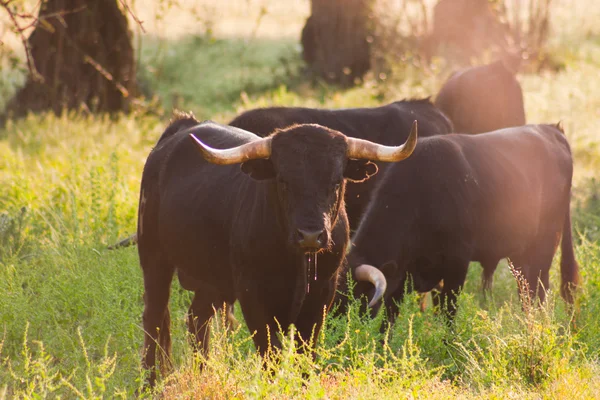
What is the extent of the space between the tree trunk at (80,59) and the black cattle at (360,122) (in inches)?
245

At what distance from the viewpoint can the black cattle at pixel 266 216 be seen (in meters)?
5.35

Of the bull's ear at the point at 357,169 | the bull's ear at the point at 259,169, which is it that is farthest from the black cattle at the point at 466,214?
the bull's ear at the point at 259,169

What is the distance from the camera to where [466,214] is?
7.53 meters

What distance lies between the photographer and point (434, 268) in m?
7.41

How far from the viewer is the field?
16.8 ft

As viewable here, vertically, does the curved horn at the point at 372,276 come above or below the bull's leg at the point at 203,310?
above

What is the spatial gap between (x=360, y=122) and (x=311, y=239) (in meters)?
4.47

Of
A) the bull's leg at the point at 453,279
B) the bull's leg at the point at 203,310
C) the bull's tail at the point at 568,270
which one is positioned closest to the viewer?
the bull's leg at the point at 203,310

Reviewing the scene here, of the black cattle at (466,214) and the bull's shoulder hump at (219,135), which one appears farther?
the black cattle at (466,214)

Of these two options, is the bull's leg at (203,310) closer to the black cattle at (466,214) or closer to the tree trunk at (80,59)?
the black cattle at (466,214)

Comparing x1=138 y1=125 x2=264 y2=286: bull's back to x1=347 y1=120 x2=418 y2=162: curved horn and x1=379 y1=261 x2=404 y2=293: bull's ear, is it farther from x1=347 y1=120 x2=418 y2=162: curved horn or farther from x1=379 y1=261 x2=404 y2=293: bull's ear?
x1=379 y1=261 x2=404 y2=293: bull's ear

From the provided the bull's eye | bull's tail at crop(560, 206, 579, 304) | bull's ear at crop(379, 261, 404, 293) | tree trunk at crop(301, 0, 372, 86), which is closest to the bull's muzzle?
the bull's eye

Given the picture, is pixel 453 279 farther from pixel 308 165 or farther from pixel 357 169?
pixel 308 165

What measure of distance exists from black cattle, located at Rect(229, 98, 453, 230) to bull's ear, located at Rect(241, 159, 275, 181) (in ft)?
9.08
